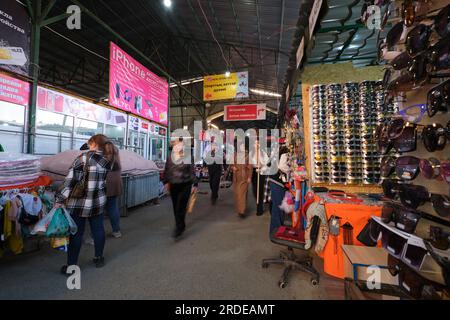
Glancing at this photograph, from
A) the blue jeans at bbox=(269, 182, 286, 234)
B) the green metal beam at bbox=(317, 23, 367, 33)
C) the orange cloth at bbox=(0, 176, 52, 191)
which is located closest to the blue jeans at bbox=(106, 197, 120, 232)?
the orange cloth at bbox=(0, 176, 52, 191)

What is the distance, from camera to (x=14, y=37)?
3.52 metres

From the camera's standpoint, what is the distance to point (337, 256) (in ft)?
7.00

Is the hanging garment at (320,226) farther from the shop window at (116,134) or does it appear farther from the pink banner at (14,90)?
the shop window at (116,134)

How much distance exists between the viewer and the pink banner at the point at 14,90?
354 cm

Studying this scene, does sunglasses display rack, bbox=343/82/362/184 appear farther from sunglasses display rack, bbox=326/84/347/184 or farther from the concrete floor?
the concrete floor

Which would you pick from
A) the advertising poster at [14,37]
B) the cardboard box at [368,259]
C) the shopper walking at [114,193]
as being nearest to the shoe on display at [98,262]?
the shopper walking at [114,193]

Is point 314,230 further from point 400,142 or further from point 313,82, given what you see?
point 313,82

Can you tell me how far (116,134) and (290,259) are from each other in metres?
6.50

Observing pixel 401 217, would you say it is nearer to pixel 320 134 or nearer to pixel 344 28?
pixel 320 134

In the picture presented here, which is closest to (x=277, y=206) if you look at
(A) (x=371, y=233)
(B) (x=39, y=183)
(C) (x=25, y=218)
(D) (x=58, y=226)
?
(A) (x=371, y=233)

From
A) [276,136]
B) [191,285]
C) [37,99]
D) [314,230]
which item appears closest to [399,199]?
[314,230]

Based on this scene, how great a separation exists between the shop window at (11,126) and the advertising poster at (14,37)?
698mm

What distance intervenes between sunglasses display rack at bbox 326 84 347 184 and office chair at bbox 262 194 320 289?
78cm

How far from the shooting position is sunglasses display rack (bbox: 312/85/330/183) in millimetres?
2609
